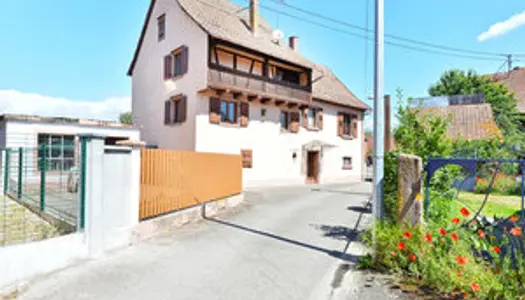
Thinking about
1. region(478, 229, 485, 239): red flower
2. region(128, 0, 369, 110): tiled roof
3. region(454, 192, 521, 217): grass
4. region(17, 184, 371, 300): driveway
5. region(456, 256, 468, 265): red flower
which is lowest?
region(17, 184, 371, 300): driveway

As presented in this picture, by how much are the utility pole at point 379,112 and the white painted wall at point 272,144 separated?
11.2 meters

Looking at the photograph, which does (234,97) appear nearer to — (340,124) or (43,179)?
(340,124)

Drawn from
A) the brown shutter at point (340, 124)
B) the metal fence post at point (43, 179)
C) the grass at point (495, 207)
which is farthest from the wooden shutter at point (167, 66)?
the grass at point (495, 207)

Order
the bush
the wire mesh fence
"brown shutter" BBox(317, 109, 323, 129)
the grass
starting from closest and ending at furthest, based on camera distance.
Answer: the bush
the wire mesh fence
the grass
"brown shutter" BBox(317, 109, 323, 129)

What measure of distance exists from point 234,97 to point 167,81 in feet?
14.0

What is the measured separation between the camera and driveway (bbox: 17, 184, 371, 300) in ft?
13.3

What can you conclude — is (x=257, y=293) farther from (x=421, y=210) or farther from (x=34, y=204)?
(x=34, y=204)

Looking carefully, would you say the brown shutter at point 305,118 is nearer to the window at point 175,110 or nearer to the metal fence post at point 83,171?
the window at point 175,110

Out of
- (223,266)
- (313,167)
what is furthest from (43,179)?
(313,167)

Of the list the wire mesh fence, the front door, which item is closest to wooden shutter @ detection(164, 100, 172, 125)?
the front door

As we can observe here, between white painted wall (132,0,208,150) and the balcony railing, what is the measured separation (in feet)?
2.40

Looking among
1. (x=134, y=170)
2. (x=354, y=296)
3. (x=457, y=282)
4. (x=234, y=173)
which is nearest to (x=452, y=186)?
(x=457, y=282)

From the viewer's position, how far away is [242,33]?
58.2ft

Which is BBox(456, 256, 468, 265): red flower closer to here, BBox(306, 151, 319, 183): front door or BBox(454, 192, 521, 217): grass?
BBox(454, 192, 521, 217): grass
